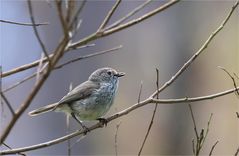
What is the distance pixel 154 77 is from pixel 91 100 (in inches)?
245

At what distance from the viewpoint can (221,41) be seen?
10.6m

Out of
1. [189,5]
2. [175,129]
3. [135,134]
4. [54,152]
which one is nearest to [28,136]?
[54,152]

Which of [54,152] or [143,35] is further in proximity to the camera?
[143,35]

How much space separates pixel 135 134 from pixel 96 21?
217cm

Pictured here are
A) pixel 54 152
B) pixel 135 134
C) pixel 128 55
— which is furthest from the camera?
pixel 128 55

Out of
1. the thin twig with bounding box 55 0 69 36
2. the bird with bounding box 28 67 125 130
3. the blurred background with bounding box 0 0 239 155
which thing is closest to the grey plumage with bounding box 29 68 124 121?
the bird with bounding box 28 67 125 130

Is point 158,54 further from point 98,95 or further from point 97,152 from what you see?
point 98,95

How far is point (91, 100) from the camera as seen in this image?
4.47m

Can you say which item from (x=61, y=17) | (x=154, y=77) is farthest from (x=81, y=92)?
(x=154, y=77)

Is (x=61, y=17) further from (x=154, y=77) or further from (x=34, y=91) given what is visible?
(x=154, y=77)

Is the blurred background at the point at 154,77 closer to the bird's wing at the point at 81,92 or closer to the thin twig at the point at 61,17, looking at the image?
the bird's wing at the point at 81,92

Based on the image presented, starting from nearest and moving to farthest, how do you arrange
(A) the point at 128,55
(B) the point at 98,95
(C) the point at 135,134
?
(B) the point at 98,95 < (C) the point at 135,134 < (A) the point at 128,55

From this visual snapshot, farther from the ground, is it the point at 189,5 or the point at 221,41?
the point at 189,5

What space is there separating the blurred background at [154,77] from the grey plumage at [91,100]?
17.9ft
